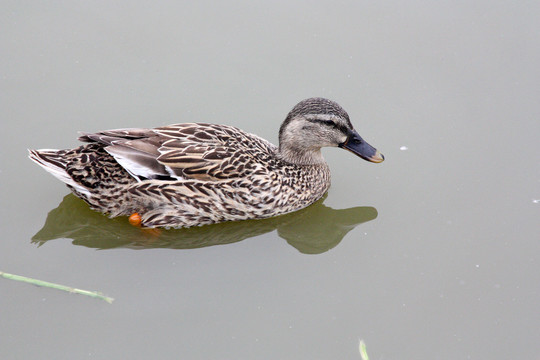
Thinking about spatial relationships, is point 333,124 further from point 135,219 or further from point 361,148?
point 135,219

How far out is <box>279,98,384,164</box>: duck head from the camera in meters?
6.27

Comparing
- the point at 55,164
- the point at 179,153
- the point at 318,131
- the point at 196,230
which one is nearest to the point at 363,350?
the point at 196,230

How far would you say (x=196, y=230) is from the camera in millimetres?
6289

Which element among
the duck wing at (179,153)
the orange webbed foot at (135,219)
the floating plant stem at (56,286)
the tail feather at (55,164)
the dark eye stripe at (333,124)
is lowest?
the floating plant stem at (56,286)

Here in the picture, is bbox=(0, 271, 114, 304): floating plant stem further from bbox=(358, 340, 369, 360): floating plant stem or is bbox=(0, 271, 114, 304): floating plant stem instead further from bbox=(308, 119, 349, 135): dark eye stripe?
bbox=(308, 119, 349, 135): dark eye stripe

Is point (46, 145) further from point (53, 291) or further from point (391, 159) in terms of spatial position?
point (391, 159)

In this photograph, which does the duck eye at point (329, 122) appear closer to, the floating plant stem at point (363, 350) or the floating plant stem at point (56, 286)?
the floating plant stem at point (363, 350)

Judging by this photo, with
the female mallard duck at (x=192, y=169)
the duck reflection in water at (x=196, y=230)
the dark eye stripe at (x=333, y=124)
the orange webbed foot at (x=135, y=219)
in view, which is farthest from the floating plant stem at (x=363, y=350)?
the orange webbed foot at (x=135, y=219)

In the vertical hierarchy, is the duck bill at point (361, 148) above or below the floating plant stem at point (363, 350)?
above

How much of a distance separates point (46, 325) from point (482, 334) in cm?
339

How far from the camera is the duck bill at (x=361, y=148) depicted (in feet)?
21.0

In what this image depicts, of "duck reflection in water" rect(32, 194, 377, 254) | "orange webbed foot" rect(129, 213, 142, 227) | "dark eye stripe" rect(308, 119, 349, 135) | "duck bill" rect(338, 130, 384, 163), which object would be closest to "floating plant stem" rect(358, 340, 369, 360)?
"duck reflection in water" rect(32, 194, 377, 254)

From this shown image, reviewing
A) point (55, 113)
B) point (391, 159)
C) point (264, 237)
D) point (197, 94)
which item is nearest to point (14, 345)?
point (264, 237)

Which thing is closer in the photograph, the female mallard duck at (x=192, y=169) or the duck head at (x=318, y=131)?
the female mallard duck at (x=192, y=169)
